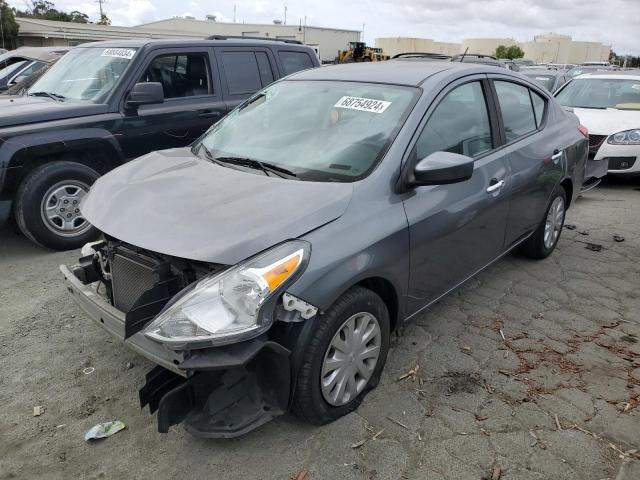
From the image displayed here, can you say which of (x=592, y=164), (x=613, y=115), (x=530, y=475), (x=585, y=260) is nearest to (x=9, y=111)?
(x=530, y=475)

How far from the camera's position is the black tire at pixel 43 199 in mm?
4625

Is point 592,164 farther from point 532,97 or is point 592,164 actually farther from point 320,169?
point 320,169

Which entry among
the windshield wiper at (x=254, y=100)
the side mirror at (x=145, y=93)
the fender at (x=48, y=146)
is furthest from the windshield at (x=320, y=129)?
the fender at (x=48, y=146)

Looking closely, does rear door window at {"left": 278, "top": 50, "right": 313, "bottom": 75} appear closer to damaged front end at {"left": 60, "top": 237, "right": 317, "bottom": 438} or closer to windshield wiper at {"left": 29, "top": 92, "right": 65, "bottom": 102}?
windshield wiper at {"left": 29, "top": 92, "right": 65, "bottom": 102}

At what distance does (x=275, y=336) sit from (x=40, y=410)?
147 cm

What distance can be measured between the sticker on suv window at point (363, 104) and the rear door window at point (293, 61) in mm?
3555

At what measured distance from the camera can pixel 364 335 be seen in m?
2.66

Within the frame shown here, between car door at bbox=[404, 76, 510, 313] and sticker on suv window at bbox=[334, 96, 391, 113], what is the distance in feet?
0.97

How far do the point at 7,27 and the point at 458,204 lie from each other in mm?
41518

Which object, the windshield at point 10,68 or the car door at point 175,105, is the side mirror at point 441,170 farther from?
the windshield at point 10,68

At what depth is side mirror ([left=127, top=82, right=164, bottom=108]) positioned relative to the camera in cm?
505

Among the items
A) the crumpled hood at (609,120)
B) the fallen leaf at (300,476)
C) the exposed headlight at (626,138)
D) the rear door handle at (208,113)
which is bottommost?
the fallen leaf at (300,476)

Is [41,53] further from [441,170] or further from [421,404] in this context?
[421,404]

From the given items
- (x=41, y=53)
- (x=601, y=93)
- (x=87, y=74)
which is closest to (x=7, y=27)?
(x=41, y=53)
